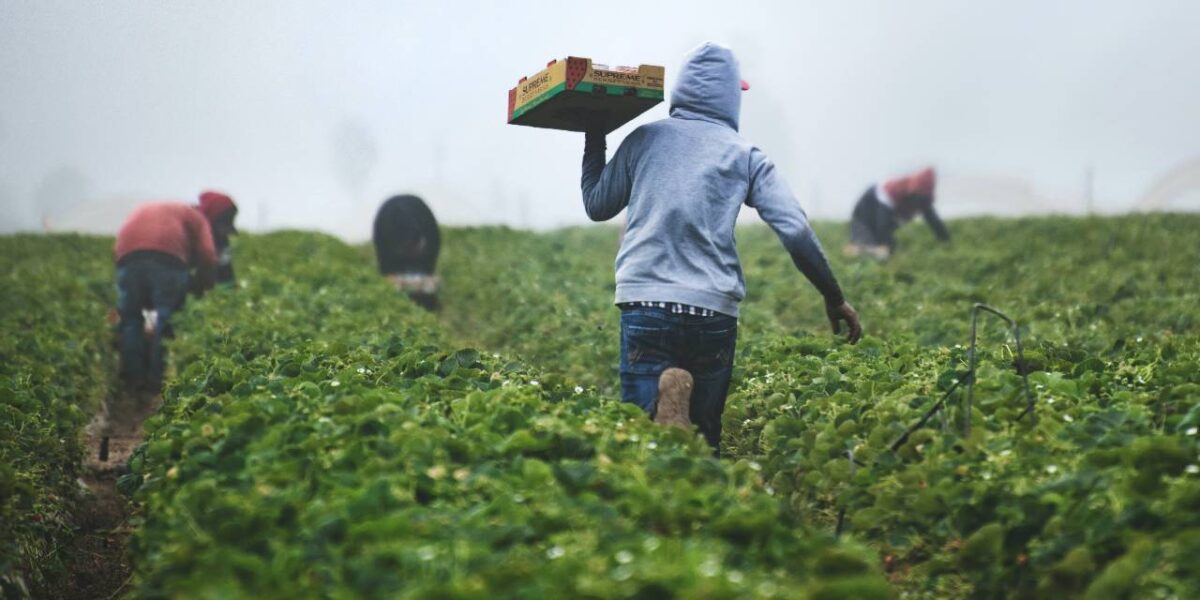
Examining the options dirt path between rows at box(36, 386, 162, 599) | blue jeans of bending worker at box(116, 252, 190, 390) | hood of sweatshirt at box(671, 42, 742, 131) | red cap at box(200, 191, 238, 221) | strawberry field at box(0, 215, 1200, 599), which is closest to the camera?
strawberry field at box(0, 215, 1200, 599)

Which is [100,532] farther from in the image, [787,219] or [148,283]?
[148,283]

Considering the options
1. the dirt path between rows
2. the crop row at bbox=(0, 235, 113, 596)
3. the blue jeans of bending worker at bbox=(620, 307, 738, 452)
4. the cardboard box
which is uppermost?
the cardboard box

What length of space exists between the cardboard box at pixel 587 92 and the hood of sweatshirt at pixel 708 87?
→ 0.17m

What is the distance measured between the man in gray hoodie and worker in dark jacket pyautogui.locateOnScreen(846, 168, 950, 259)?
12175 mm

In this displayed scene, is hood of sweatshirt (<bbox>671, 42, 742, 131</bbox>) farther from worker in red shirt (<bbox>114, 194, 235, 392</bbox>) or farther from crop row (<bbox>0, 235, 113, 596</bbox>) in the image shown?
worker in red shirt (<bbox>114, 194, 235, 392</bbox>)

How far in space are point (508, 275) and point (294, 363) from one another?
8641 millimetres

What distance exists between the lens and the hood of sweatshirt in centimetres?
479

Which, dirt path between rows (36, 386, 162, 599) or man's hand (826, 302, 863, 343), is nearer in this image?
man's hand (826, 302, 863, 343)

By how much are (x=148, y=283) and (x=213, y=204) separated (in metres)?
1.89

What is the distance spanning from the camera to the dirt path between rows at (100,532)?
209 inches

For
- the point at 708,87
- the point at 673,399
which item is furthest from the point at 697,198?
the point at 673,399

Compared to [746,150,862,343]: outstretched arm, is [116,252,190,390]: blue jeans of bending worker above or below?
below

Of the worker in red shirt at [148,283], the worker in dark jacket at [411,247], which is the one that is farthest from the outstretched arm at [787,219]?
the worker in dark jacket at [411,247]

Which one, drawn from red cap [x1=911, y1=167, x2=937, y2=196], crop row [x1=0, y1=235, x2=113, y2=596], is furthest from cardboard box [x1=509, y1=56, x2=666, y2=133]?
red cap [x1=911, y1=167, x2=937, y2=196]
